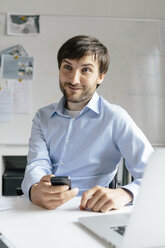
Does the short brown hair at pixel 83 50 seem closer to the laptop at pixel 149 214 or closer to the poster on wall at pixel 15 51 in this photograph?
the laptop at pixel 149 214

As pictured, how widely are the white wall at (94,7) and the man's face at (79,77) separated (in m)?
1.83

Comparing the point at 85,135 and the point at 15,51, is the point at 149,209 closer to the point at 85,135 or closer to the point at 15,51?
the point at 85,135

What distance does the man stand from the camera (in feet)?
4.75

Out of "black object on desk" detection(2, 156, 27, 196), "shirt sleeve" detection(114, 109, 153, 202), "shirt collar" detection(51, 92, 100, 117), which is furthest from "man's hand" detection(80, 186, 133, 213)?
"black object on desk" detection(2, 156, 27, 196)

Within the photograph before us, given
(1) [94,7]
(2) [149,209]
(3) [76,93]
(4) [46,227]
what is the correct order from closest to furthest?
(2) [149,209] < (4) [46,227] < (3) [76,93] < (1) [94,7]

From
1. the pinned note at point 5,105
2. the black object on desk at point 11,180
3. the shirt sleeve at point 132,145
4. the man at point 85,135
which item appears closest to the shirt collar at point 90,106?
the man at point 85,135

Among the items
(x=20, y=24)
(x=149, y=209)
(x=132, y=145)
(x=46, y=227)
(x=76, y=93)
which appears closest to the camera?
(x=149, y=209)

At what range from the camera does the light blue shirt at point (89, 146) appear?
1.45 metres

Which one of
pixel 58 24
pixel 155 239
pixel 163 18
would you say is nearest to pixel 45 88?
pixel 58 24

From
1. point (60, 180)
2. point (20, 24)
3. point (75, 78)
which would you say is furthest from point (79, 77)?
point (20, 24)

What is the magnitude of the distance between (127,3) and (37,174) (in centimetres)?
242

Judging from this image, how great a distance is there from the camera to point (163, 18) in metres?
3.32

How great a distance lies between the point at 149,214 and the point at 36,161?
0.82 m

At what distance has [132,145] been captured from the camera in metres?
1.41
